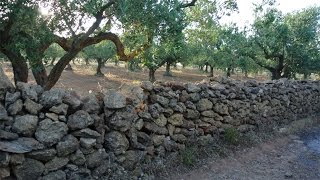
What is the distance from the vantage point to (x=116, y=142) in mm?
5195

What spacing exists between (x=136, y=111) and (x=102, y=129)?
805 mm

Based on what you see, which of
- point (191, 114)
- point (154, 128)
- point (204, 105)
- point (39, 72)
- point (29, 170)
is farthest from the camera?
point (39, 72)

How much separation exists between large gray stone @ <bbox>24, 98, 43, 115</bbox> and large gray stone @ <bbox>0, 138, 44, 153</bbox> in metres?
0.37

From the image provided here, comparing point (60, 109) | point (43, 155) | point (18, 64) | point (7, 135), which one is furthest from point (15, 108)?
point (18, 64)

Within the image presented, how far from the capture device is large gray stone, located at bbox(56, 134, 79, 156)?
4.43 m

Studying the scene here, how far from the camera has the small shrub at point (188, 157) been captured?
6.35 meters

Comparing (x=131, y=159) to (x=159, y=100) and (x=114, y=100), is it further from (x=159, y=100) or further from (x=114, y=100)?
(x=159, y=100)

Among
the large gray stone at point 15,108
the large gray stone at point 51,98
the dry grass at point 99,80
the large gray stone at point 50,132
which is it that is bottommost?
the dry grass at point 99,80

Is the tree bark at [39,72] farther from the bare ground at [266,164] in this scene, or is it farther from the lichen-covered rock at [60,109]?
the bare ground at [266,164]

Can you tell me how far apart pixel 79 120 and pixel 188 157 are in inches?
102

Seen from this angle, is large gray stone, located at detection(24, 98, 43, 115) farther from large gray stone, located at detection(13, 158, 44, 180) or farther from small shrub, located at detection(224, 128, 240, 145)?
small shrub, located at detection(224, 128, 240, 145)

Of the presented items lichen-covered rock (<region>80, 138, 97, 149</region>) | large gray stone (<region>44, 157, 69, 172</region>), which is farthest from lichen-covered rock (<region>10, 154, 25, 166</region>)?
lichen-covered rock (<region>80, 138, 97, 149</region>)

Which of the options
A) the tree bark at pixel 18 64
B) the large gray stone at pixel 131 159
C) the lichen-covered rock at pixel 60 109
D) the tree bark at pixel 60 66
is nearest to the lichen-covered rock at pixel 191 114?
the large gray stone at pixel 131 159

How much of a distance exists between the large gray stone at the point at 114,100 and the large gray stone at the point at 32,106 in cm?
112
